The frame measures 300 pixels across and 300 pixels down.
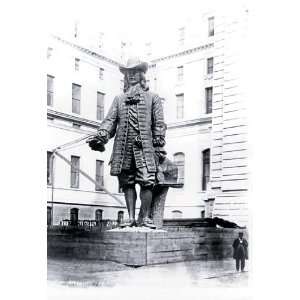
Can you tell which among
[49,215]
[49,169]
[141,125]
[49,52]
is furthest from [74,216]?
[49,52]

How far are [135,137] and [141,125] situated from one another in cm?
15

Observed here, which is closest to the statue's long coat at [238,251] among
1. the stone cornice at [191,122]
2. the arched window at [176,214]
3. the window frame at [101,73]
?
the arched window at [176,214]

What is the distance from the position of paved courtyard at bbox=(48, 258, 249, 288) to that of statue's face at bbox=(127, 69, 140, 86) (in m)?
2.00

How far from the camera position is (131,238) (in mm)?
5945

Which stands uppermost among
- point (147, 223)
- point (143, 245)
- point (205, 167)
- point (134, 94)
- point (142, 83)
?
point (142, 83)

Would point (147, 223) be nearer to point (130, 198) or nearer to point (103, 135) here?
point (130, 198)

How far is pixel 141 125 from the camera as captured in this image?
6.40 meters

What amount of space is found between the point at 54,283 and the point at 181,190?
200 cm

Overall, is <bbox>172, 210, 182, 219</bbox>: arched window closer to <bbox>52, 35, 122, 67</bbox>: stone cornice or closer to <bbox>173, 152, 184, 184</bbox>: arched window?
<bbox>173, 152, 184, 184</bbox>: arched window

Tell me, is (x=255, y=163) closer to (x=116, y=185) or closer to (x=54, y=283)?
(x=116, y=185)

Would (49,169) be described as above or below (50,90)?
below

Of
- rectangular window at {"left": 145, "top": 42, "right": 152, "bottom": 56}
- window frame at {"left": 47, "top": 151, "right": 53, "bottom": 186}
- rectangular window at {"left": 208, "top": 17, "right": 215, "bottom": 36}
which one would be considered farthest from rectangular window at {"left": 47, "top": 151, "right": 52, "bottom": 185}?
rectangular window at {"left": 208, "top": 17, "right": 215, "bottom": 36}

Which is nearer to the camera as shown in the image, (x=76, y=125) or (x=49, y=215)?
(x=49, y=215)

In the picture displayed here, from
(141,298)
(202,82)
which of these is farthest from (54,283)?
(202,82)
